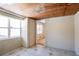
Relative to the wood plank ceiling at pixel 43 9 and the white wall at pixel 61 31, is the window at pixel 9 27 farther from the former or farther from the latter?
the white wall at pixel 61 31

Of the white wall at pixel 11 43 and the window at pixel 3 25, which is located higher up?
the window at pixel 3 25

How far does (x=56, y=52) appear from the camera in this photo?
1.63 metres

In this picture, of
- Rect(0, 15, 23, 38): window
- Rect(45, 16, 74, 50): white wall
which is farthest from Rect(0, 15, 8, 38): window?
Rect(45, 16, 74, 50): white wall

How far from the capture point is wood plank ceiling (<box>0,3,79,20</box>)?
5.07ft

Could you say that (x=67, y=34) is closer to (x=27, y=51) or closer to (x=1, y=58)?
(x=27, y=51)

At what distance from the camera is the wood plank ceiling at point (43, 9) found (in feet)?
5.07

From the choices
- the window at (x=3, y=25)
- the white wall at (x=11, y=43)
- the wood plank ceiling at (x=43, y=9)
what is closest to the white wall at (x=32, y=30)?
the wood plank ceiling at (x=43, y=9)

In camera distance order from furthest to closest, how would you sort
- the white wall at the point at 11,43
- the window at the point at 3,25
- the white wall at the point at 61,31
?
the white wall at the point at 11,43, the white wall at the point at 61,31, the window at the point at 3,25

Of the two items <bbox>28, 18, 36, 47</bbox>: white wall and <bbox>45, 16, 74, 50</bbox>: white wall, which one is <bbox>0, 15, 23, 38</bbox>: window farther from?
<bbox>45, 16, 74, 50</bbox>: white wall

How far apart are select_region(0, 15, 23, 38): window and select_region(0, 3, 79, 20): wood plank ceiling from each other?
19 cm

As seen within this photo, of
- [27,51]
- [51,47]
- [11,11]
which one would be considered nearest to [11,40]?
[27,51]

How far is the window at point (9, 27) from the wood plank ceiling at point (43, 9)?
0.19 meters

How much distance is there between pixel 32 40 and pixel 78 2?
119cm

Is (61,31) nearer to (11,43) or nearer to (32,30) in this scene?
(32,30)
